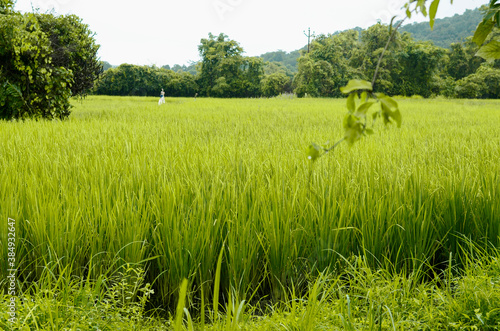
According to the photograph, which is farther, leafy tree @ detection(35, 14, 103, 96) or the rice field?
leafy tree @ detection(35, 14, 103, 96)

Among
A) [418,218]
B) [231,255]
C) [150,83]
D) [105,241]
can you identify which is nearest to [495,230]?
[418,218]

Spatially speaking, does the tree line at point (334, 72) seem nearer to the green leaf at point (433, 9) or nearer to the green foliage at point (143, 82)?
the green foliage at point (143, 82)

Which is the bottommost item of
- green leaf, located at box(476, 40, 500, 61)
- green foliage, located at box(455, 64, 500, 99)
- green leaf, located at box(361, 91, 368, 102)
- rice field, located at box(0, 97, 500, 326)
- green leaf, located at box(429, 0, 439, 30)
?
rice field, located at box(0, 97, 500, 326)

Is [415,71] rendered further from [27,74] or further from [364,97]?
[364,97]

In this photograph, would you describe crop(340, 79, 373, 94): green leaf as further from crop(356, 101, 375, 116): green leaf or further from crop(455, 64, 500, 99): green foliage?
crop(455, 64, 500, 99): green foliage

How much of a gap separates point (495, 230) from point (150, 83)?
3623cm

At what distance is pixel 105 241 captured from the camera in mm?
1631

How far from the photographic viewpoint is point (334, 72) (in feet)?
102

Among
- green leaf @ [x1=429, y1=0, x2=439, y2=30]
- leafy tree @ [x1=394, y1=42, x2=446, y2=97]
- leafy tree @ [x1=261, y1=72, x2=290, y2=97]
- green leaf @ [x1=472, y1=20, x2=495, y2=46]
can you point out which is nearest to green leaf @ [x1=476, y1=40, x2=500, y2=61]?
green leaf @ [x1=472, y1=20, x2=495, y2=46]

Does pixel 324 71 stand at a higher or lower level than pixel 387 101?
higher

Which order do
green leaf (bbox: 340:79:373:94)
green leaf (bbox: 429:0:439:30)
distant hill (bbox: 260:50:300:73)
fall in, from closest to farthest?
green leaf (bbox: 340:79:373:94) < green leaf (bbox: 429:0:439:30) < distant hill (bbox: 260:50:300:73)

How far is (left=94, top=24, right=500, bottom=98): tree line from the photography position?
3019cm

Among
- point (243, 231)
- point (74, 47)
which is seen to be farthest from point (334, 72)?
point (243, 231)

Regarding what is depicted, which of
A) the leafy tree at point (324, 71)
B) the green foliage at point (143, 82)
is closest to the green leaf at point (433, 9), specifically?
the leafy tree at point (324, 71)
